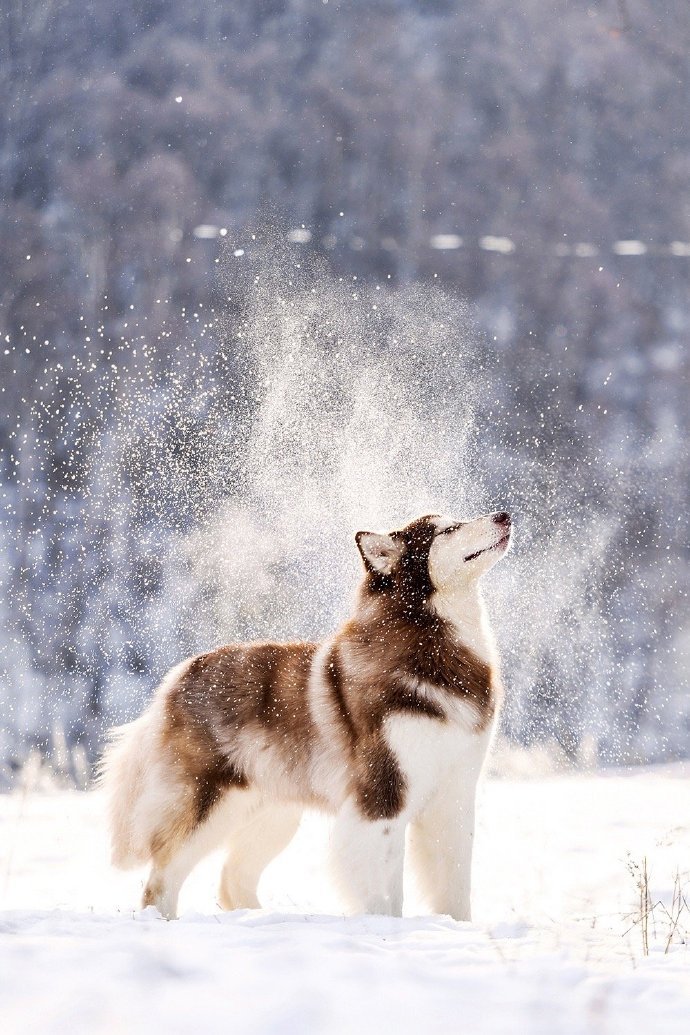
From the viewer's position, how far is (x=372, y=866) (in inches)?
148

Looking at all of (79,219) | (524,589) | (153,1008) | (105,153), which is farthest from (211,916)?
(105,153)

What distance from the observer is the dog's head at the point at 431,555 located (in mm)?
4102

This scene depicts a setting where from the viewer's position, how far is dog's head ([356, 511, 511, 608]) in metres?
4.10

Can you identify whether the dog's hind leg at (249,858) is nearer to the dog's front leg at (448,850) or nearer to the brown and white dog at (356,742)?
the brown and white dog at (356,742)

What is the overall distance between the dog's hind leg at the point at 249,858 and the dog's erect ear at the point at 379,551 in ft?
4.33

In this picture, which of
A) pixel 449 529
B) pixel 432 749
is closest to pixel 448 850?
pixel 432 749

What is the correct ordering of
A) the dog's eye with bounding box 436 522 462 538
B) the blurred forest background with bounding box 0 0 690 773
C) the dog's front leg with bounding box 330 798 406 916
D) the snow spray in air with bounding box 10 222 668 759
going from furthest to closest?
1. the blurred forest background with bounding box 0 0 690 773
2. the snow spray in air with bounding box 10 222 668 759
3. the dog's eye with bounding box 436 522 462 538
4. the dog's front leg with bounding box 330 798 406 916

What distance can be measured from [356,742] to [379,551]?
2.85 ft

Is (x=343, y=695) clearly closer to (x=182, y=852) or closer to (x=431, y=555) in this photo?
(x=431, y=555)

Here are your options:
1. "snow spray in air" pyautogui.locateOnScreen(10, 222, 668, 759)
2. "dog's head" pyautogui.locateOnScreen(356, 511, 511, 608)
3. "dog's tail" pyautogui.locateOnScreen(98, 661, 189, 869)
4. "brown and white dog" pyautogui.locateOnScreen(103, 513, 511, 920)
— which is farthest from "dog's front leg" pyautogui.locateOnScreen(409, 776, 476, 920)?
"snow spray in air" pyautogui.locateOnScreen(10, 222, 668, 759)

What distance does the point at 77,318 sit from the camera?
1823 cm

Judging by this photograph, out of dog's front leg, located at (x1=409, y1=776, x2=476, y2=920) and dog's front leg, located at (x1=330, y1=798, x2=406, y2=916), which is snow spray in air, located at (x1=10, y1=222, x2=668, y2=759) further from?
dog's front leg, located at (x1=330, y1=798, x2=406, y2=916)

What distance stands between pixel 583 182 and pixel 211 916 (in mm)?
26341

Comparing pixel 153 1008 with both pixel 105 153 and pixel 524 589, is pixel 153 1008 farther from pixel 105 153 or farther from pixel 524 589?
pixel 105 153
